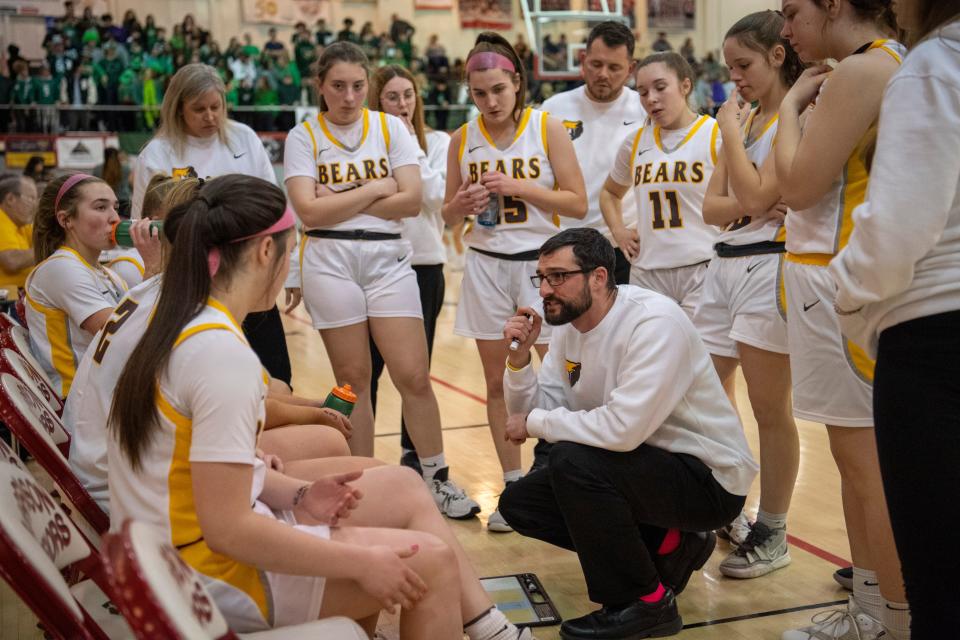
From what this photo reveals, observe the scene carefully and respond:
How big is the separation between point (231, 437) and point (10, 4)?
2158cm

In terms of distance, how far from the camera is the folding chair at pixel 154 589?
4.20ft

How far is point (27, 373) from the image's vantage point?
284cm

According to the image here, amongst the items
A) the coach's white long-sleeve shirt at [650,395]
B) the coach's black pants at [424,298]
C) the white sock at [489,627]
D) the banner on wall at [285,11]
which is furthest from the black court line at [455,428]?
the banner on wall at [285,11]

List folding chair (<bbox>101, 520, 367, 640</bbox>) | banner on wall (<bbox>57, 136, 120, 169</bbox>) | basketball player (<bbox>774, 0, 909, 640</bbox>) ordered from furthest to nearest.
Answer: banner on wall (<bbox>57, 136, 120, 169</bbox>) < basketball player (<bbox>774, 0, 909, 640</bbox>) < folding chair (<bbox>101, 520, 367, 640</bbox>)

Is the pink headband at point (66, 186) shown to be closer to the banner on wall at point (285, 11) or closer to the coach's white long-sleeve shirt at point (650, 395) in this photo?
the coach's white long-sleeve shirt at point (650, 395)

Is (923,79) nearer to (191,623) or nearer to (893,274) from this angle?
(893,274)

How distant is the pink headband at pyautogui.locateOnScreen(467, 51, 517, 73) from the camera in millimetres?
3930

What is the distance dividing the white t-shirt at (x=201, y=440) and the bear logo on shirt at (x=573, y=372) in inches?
57.7

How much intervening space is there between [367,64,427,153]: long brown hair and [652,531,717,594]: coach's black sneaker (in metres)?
2.54

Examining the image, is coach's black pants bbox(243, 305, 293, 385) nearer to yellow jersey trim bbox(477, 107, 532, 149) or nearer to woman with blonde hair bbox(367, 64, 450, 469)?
woman with blonde hair bbox(367, 64, 450, 469)

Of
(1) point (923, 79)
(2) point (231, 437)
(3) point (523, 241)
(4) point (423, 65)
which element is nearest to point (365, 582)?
(2) point (231, 437)

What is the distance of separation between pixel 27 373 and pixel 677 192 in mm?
2463

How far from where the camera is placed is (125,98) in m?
17.9

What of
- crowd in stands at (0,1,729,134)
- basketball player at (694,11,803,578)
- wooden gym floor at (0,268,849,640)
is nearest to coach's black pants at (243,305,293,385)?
wooden gym floor at (0,268,849,640)
